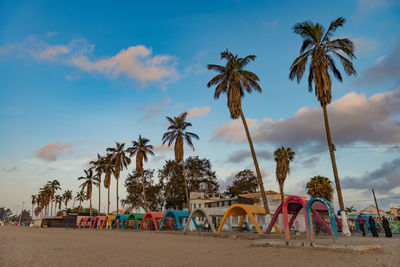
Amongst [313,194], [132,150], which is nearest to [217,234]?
[313,194]

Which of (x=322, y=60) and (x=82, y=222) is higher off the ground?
(x=322, y=60)

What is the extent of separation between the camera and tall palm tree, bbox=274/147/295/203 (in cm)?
4222

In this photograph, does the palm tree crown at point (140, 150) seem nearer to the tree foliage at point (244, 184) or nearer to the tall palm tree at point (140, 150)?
the tall palm tree at point (140, 150)

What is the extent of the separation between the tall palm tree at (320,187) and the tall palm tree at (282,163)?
5077 mm

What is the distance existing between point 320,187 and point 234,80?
77.4 feet

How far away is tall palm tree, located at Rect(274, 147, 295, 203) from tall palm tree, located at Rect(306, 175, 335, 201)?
5.08 m

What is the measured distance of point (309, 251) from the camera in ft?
41.2

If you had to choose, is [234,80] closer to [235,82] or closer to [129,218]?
[235,82]

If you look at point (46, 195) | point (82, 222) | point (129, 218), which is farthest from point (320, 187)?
point (46, 195)

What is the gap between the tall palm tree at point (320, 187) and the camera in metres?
43.1

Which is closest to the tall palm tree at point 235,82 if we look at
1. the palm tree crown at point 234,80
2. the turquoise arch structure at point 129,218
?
the palm tree crown at point 234,80

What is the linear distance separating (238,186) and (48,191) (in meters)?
84.2

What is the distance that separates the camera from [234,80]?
101 feet

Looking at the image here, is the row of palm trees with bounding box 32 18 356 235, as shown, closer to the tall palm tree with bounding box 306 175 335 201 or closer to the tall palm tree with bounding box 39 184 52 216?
the tall palm tree with bounding box 306 175 335 201
